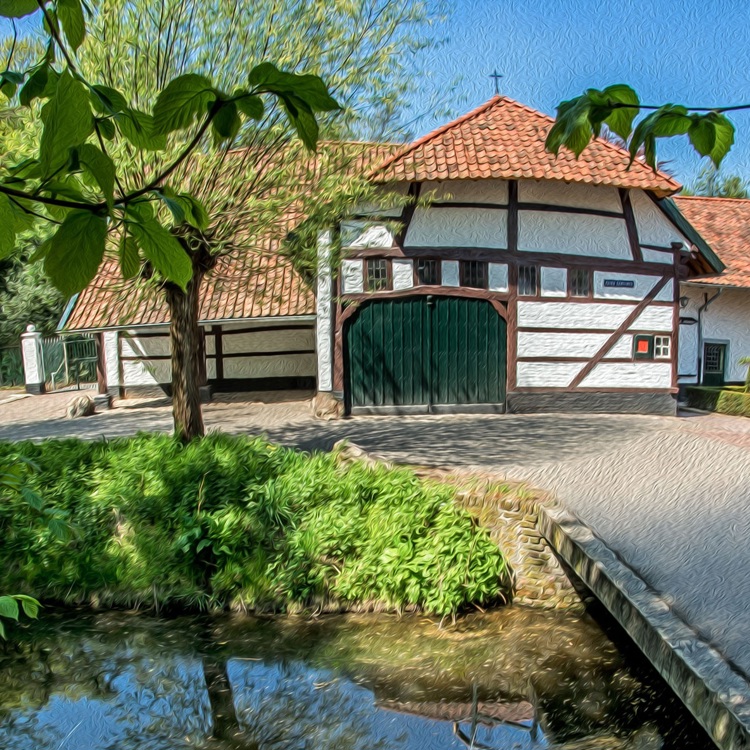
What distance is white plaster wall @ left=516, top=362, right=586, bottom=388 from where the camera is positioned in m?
11.6

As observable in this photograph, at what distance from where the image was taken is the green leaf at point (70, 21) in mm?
748

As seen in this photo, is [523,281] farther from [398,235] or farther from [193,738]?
[193,738]

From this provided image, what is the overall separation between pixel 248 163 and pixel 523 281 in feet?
19.1

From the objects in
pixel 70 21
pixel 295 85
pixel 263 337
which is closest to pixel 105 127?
pixel 70 21

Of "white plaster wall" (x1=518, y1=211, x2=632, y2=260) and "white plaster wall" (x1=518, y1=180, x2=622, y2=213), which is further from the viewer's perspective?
"white plaster wall" (x1=518, y1=211, x2=632, y2=260)

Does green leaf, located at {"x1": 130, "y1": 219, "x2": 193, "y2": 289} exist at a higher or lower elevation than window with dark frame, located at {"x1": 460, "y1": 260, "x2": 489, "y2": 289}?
lower

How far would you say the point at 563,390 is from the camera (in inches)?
460

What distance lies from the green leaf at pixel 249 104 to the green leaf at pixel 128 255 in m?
0.21

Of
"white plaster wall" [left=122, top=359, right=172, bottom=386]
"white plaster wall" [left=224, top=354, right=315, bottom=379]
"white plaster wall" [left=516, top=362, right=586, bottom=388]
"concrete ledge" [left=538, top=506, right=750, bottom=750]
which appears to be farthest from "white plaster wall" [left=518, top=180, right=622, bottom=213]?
"white plaster wall" [left=122, top=359, right=172, bottom=386]

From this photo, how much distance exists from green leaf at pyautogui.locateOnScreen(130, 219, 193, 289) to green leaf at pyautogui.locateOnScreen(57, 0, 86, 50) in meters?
0.23

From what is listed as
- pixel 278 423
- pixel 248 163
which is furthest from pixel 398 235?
pixel 248 163

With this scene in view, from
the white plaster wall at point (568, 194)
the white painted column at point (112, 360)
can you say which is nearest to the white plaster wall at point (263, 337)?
the white painted column at point (112, 360)

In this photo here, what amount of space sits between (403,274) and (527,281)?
208 centimetres

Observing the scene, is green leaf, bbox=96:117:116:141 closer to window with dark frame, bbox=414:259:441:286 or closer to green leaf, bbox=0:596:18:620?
green leaf, bbox=0:596:18:620
